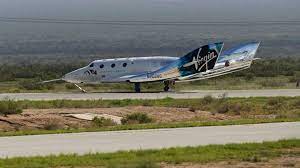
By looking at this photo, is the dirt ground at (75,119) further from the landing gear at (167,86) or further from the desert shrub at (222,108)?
the landing gear at (167,86)

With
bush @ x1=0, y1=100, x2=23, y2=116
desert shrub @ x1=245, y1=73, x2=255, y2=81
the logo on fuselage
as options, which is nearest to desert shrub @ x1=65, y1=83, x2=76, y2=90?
the logo on fuselage

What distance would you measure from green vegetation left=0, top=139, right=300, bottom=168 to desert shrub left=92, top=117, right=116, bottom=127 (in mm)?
9187

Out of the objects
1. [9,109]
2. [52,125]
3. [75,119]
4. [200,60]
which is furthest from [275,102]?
[52,125]

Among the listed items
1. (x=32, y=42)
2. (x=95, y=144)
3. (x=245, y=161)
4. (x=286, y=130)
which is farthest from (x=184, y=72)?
(x=32, y=42)

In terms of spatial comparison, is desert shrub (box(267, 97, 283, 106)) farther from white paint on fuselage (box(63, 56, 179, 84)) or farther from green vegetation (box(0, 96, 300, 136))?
white paint on fuselage (box(63, 56, 179, 84))

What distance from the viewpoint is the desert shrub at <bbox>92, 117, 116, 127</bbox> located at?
2828 centimetres

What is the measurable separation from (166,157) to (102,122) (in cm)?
1097

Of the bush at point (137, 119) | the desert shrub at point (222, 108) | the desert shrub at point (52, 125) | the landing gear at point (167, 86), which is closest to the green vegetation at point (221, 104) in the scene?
the desert shrub at point (222, 108)

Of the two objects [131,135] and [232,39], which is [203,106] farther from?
[232,39]

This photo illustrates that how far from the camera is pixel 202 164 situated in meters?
16.8

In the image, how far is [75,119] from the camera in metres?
29.8

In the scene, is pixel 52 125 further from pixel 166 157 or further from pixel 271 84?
pixel 271 84

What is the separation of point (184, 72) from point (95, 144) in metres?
31.2

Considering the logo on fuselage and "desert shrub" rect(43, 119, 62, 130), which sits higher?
the logo on fuselage
